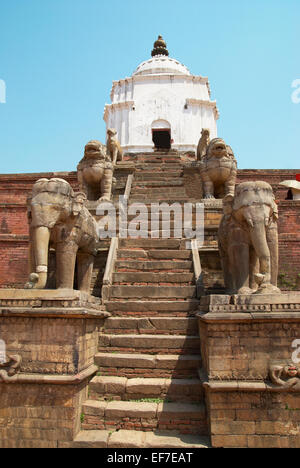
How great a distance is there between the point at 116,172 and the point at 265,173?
6128 millimetres

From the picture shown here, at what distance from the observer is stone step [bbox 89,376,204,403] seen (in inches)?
165

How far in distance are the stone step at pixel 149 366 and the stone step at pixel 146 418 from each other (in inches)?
19.0

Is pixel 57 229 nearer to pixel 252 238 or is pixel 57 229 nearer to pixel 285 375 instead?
pixel 252 238

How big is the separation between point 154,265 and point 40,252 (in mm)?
2429

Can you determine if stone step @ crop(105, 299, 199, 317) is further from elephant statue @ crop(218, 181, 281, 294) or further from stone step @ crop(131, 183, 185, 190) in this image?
stone step @ crop(131, 183, 185, 190)

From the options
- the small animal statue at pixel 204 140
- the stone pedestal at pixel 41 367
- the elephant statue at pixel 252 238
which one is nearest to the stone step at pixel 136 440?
the stone pedestal at pixel 41 367

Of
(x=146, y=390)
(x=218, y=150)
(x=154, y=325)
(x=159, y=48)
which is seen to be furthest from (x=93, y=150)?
(x=159, y=48)

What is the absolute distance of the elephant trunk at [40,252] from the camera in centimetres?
425

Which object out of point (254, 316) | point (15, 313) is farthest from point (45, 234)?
point (254, 316)

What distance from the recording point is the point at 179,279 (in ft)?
19.2

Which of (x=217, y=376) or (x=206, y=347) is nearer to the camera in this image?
(x=217, y=376)

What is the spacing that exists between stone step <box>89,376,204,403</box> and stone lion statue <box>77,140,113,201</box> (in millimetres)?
4790

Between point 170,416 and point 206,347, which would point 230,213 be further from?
point 170,416

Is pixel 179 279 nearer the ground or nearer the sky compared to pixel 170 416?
nearer the sky
